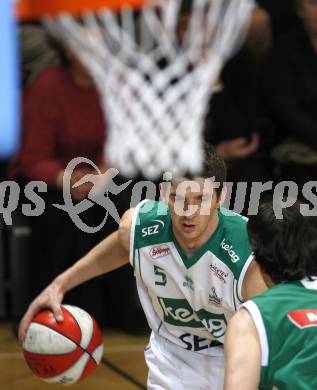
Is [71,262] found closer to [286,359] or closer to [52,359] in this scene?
[52,359]

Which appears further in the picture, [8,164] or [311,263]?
A: [8,164]

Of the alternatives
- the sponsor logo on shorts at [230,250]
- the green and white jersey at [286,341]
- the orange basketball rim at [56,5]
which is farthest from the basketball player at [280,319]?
the orange basketball rim at [56,5]

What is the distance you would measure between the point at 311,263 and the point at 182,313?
113 centimetres

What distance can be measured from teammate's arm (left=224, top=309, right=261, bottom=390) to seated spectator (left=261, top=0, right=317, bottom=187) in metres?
3.77

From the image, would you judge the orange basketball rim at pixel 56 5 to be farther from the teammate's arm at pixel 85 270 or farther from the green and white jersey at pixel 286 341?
the green and white jersey at pixel 286 341

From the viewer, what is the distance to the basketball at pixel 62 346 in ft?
13.3

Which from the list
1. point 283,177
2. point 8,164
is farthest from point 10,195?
point 283,177

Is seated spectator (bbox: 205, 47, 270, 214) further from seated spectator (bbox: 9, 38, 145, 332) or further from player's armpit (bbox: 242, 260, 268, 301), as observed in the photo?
player's armpit (bbox: 242, 260, 268, 301)

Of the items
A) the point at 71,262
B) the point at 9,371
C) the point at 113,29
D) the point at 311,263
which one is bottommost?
the point at 9,371

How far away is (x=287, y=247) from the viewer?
2.89 metres

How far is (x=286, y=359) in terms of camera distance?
282 cm

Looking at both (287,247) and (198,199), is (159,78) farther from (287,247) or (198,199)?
(287,247)

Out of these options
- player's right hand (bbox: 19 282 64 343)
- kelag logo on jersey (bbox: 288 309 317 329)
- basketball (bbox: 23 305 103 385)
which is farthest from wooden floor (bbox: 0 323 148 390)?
kelag logo on jersey (bbox: 288 309 317 329)

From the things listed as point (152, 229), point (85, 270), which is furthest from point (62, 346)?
point (152, 229)
